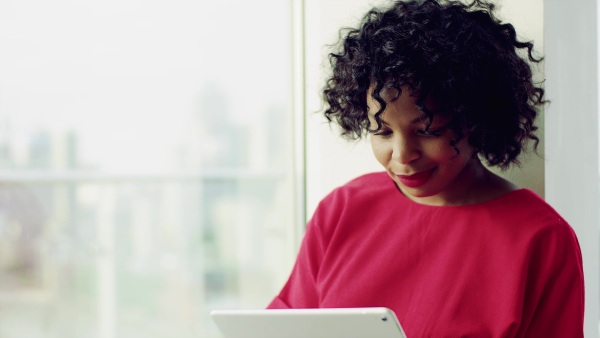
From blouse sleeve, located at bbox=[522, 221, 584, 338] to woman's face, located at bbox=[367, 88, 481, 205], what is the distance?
15cm

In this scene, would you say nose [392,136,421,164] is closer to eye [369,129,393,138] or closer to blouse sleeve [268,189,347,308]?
eye [369,129,393,138]

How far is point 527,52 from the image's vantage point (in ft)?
3.59

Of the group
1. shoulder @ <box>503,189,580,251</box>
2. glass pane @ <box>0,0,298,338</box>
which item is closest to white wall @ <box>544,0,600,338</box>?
shoulder @ <box>503,189,580,251</box>

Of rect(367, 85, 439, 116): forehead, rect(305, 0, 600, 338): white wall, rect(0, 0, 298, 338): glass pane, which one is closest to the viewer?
rect(367, 85, 439, 116): forehead

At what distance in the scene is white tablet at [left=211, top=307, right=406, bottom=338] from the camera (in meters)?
0.85

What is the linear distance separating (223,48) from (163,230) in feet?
2.32

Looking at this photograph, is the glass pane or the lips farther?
the glass pane

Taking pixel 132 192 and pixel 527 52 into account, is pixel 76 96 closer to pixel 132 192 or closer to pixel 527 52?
pixel 132 192

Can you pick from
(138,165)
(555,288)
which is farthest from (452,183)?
(138,165)

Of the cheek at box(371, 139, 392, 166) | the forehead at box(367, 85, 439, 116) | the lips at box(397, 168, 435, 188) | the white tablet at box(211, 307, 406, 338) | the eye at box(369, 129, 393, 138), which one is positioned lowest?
the white tablet at box(211, 307, 406, 338)

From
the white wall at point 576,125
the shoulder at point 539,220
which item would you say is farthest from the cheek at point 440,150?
the white wall at point 576,125

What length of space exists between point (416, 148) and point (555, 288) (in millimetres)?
247

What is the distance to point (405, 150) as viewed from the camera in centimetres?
97

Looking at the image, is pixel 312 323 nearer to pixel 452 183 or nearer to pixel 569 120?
pixel 452 183
